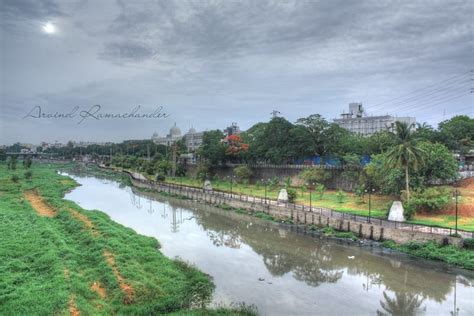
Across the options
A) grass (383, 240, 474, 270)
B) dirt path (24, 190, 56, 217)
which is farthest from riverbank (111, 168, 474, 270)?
dirt path (24, 190, 56, 217)

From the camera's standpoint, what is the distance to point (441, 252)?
28938mm

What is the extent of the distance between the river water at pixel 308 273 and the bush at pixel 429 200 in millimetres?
8865

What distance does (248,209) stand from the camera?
5156cm

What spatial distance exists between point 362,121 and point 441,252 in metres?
128

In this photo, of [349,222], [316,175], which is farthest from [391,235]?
[316,175]

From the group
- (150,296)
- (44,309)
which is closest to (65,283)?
(44,309)

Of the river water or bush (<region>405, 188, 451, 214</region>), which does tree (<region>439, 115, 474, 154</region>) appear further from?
the river water

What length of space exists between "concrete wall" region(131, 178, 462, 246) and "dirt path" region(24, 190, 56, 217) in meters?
22.7

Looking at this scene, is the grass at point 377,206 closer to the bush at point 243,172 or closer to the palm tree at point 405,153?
the palm tree at point 405,153

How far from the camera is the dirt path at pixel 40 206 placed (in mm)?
45219

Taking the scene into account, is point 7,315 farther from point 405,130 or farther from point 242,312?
point 405,130

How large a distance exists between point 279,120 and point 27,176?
6200cm

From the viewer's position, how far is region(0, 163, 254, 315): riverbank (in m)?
19.0

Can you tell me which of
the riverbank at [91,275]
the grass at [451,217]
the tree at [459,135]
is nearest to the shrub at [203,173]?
the tree at [459,135]
